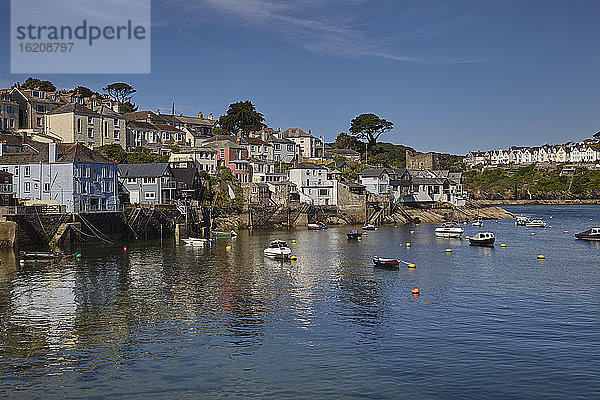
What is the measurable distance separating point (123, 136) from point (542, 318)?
321 feet

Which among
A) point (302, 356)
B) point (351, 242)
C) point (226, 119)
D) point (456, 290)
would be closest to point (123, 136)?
point (226, 119)

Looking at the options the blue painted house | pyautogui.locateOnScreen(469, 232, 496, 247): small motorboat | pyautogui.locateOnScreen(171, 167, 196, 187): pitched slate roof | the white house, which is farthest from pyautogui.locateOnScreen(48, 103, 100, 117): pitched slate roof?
pyautogui.locateOnScreen(469, 232, 496, 247): small motorboat

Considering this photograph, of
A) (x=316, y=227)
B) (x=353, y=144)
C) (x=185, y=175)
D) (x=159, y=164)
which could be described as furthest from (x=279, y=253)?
(x=353, y=144)

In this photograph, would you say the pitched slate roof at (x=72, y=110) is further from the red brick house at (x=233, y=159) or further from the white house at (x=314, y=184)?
the white house at (x=314, y=184)

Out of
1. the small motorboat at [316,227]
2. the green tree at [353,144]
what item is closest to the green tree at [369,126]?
the green tree at [353,144]

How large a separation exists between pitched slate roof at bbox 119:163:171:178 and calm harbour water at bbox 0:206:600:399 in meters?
35.8

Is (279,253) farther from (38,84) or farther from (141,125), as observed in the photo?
(38,84)

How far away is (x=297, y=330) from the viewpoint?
31.8m

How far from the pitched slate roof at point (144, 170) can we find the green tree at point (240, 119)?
61.4 m

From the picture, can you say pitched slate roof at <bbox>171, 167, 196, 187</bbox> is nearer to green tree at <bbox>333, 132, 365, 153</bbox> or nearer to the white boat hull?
the white boat hull

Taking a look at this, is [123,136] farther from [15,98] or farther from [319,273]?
[319,273]

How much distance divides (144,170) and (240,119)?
6527cm

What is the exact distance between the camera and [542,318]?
34.4m

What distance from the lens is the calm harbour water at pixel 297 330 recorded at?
23.9 metres
